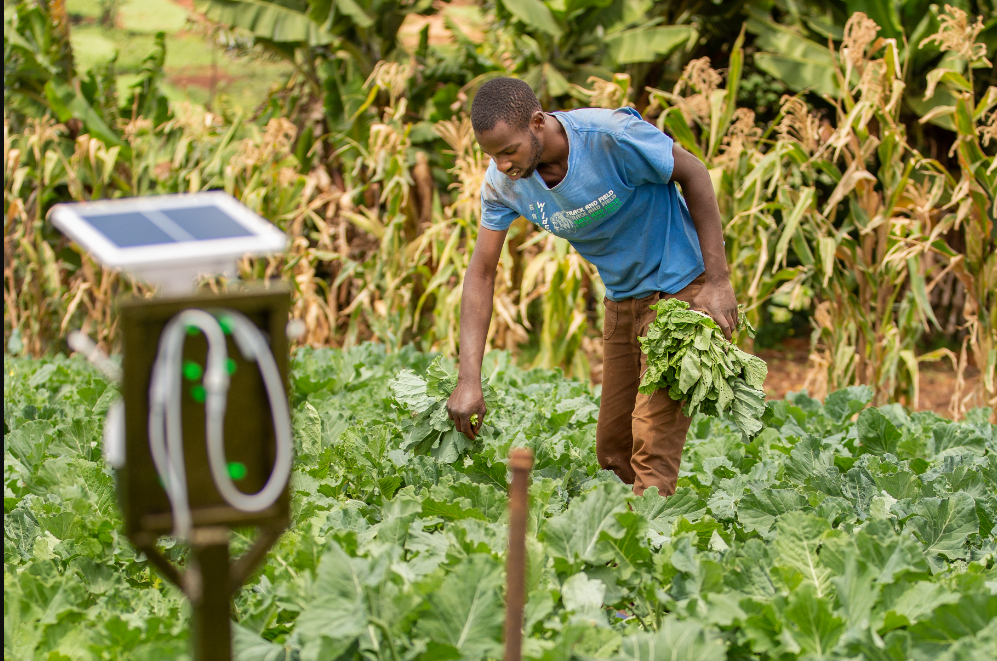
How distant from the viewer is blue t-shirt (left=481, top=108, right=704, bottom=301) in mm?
2957

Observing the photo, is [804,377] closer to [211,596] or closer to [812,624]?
[812,624]

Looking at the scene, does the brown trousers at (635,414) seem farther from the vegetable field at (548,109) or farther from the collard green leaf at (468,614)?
the vegetable field at (548,109)

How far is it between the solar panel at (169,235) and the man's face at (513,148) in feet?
3.88

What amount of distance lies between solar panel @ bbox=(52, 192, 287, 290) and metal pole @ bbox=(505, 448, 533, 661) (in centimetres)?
60

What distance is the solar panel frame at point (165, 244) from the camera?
1.50 m

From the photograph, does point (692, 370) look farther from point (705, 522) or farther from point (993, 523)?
point (993, 523)

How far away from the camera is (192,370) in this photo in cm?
154

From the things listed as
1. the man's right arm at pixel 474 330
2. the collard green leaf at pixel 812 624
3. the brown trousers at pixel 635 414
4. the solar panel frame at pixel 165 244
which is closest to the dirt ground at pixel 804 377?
the brown trousers at pixel 635 414

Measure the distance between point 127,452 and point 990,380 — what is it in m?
4.62

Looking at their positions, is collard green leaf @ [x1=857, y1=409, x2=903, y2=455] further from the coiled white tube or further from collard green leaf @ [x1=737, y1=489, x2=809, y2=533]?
the coiled white tube

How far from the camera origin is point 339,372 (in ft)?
16.6

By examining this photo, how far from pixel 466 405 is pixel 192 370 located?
1.52 metres

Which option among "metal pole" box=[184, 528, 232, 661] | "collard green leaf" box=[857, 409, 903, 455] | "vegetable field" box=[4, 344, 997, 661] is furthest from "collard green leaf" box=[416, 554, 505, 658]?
"collard green leaf" box=[857, 409, 903, 455]

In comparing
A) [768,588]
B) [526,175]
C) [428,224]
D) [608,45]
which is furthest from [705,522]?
[608,45]
